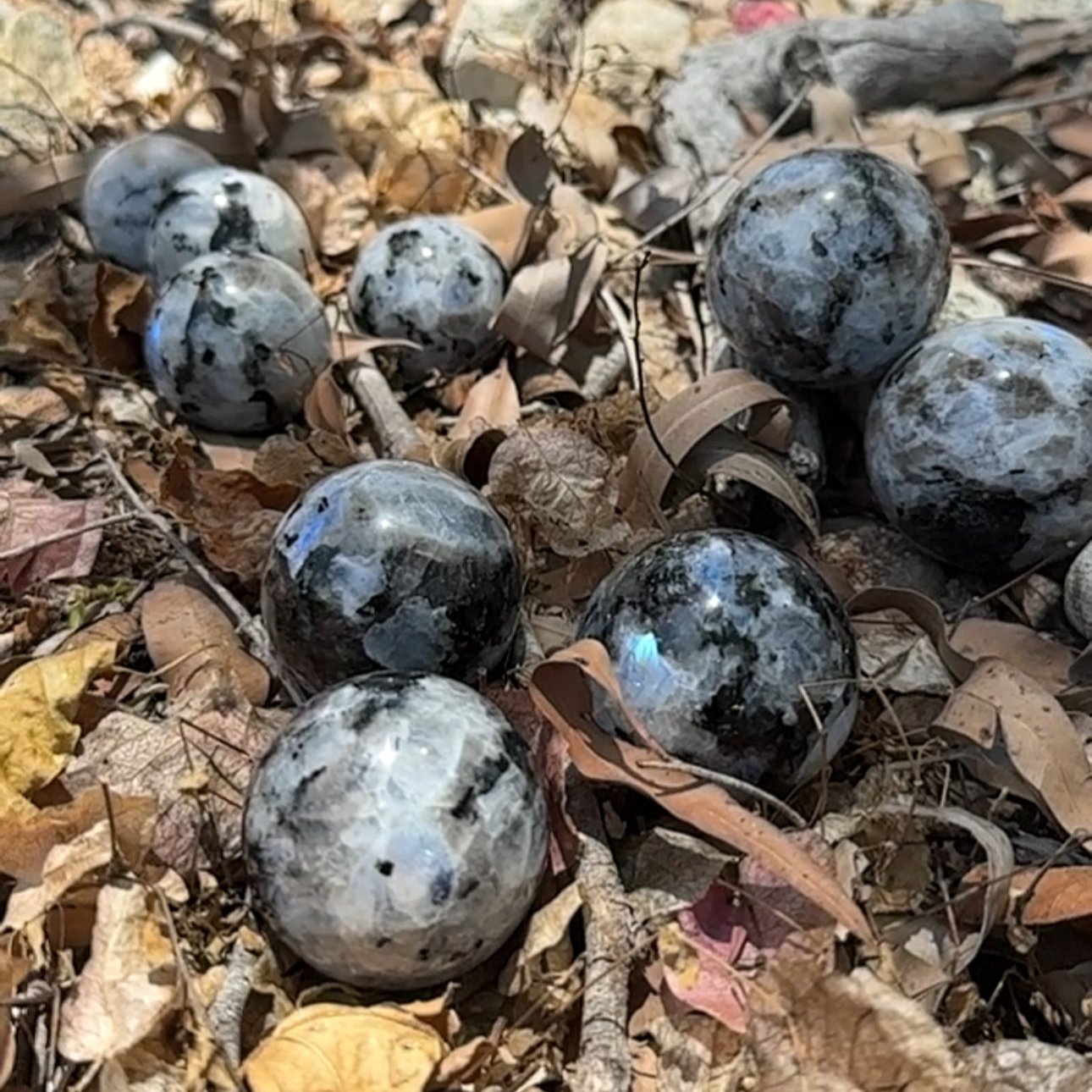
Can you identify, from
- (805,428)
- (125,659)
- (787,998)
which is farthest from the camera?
(805,428)

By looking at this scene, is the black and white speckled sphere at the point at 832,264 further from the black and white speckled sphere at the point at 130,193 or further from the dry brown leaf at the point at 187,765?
the black and white speckled sphere at the point at 130,193

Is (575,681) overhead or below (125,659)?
overhead

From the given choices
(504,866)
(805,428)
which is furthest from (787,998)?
(805,428)

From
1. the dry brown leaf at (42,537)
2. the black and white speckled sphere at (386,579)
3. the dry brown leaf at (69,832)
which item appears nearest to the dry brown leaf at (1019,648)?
the black and white speckled sphere at (386,579)

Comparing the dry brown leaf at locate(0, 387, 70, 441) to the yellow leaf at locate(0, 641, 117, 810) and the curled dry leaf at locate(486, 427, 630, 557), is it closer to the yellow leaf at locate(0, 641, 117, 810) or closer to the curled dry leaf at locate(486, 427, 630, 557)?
the yellow leaf at locate(0, 641, 117, 810)

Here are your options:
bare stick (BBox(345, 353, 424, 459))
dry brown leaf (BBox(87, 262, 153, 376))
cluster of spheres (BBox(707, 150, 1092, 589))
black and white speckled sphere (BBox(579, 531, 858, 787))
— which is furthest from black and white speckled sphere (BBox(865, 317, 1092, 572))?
dry brown leaf (BBox(87, 262, 153, 376))

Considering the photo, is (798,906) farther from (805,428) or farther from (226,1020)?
(805,428)

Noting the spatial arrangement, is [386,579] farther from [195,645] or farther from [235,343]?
[235,343]
